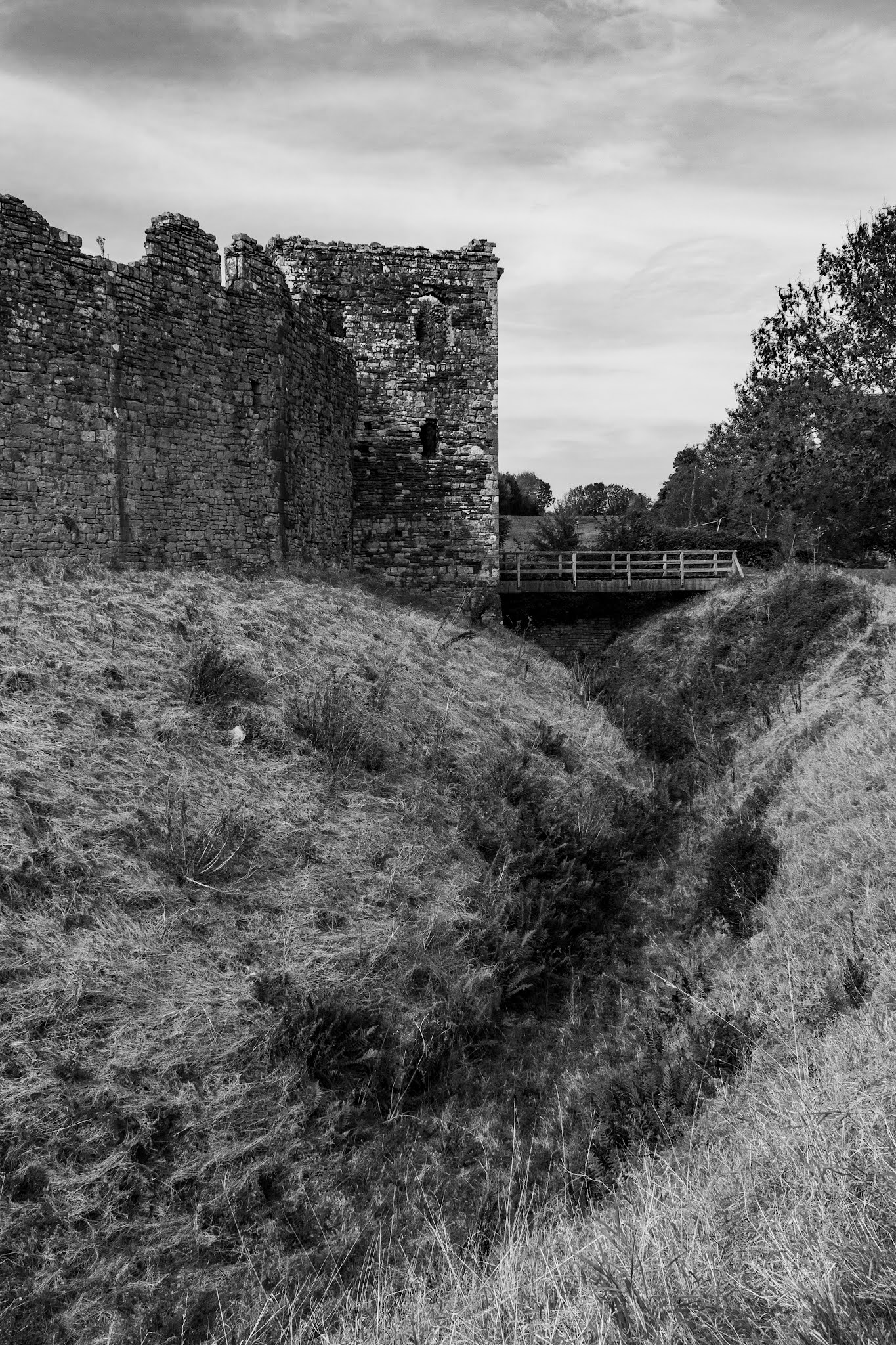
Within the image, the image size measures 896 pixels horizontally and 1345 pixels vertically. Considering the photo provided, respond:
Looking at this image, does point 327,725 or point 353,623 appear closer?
point 327,725

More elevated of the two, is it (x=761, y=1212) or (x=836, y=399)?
(x=836, y=399)

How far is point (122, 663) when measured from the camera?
10.2 m

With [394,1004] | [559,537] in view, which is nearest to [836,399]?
[559,537]

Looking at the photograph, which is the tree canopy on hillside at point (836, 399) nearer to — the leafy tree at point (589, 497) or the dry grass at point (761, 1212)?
the dry grass at point (761, 1212)

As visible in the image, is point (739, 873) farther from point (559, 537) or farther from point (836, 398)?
point (559, 537)

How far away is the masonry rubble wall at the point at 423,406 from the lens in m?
19.2

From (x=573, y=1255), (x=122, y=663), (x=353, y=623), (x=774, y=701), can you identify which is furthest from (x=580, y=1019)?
(x=774, y=701)

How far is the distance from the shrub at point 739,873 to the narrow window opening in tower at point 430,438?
466 inches

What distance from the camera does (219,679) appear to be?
10375 millimetres

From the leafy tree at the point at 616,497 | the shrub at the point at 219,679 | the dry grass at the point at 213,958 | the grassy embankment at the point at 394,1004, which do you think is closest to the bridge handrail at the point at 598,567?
the grassy embankment at the point at 394,1004

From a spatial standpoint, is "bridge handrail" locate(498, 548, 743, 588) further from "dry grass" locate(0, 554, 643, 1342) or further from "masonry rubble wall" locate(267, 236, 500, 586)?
"dry grass" locate(0, 554, 643, 1342)

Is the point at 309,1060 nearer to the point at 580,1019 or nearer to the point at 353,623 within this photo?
the point at 580,1019

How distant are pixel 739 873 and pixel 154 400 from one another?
417 inches

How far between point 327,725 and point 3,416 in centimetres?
614
